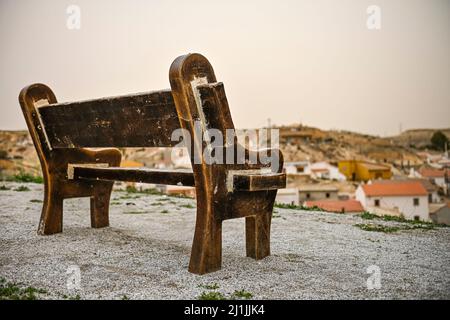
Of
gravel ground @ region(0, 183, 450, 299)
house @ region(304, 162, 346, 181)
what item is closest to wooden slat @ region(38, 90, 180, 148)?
gravel ground @ region(0, 183, 450, 299)

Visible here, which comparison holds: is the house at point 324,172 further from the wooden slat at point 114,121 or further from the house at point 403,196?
the wooden slat at point 114,121

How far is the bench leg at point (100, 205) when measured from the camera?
524 centimetres

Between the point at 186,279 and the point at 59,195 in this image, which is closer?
the point at 186,279

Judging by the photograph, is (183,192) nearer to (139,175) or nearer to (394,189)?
(139,175)

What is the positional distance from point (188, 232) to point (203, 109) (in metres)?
2.68

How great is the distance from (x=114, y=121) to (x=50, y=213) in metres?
1.88

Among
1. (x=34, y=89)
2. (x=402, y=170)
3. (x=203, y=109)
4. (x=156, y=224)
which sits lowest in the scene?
(x=402, y=170)

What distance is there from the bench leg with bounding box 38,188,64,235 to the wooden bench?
1cm

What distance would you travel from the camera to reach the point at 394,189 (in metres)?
43.4

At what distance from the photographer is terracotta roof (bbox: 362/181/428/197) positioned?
42.0 metres

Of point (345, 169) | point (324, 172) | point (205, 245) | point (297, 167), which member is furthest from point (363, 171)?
point (205, 245)

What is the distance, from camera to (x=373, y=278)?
309cm
